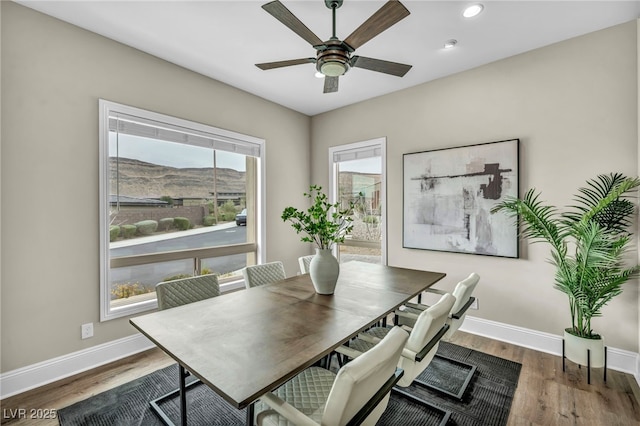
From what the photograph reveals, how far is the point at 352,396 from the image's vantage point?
3.18 feet

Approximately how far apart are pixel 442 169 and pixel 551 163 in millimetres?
964

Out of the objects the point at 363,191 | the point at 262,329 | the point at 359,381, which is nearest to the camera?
the point at 359,381

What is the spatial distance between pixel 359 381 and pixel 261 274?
5.89 ft

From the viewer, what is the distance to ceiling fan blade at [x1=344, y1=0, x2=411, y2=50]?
1509 millimetres

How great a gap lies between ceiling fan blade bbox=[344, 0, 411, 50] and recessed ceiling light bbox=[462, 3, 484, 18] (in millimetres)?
946

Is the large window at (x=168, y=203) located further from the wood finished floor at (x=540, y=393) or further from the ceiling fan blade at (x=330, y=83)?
the ceiling fan blade at (x=330, y=83)

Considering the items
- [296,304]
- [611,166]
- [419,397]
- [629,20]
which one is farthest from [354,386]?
[629,20]

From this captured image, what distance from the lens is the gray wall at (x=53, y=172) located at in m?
2.09

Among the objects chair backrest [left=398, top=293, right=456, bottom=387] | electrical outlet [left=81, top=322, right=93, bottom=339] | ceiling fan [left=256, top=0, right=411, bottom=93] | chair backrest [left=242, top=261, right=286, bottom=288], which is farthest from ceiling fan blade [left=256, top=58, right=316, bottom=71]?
electrical outlet [left=81, top=322, right=93, bottom=339]

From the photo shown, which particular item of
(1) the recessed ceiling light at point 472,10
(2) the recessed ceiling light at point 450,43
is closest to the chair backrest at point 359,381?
(1) the recessed ceiling light at point 472,10

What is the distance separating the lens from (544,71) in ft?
8.87

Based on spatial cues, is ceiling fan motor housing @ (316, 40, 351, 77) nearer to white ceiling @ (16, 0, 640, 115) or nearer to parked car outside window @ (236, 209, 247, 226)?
white ceiling @ (16, 0, 640, 115)

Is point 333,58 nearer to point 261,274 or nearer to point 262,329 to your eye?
point 262,329

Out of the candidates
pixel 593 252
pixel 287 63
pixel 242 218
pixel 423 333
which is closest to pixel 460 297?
pixel 423 333
